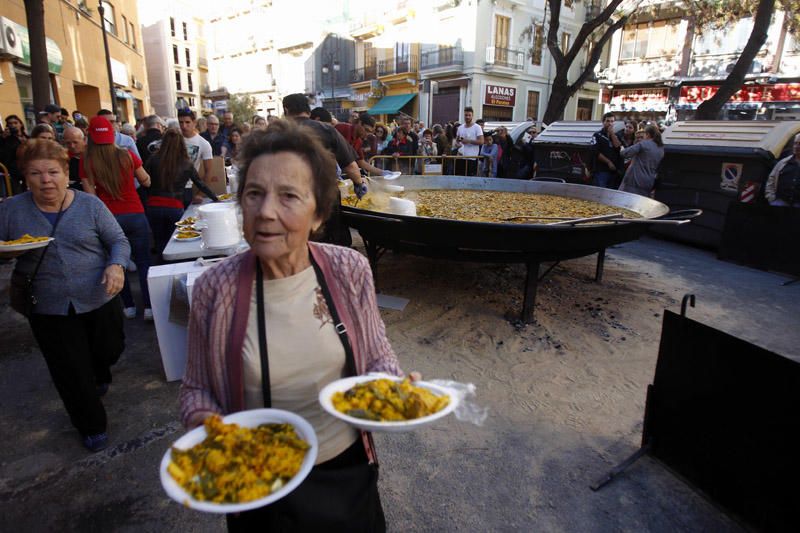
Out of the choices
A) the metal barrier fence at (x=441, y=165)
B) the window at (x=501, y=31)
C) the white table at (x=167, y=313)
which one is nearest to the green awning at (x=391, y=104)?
the window at (x=501, y=31)

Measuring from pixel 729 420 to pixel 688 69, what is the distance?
27037 millimetres

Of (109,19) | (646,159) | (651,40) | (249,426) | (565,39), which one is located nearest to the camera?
(249,426)

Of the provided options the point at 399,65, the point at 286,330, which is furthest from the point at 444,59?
the point at 286,330

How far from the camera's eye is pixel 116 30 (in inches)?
878

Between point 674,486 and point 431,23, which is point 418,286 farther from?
point 431,23

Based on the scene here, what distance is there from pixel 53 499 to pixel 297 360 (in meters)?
2.12

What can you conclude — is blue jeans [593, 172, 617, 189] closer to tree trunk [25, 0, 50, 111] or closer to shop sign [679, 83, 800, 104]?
tree trunk [25, 0, 50, 111]

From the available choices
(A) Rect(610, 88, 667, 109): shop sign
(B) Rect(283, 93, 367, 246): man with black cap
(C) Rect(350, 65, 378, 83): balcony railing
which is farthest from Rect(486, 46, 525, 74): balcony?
(B) Rect(283, 93, 367, 246): man with black cap

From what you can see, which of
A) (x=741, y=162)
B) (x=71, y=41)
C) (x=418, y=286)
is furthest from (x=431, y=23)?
(x=418, y=286)

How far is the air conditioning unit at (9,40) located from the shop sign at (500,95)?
2031 cm

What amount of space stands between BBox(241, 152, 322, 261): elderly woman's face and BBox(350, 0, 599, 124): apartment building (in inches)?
997

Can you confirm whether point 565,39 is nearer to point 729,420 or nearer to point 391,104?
point 391,104

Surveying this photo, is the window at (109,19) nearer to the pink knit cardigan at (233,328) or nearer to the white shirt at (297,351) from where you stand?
the pink knit cardigan at (233,328)

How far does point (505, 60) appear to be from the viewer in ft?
82.5
